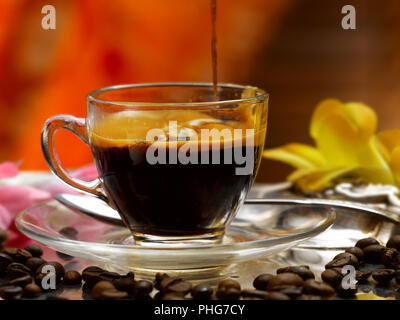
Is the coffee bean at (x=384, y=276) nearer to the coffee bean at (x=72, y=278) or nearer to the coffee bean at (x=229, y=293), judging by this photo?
the coffee bean at (x=229, y=293)

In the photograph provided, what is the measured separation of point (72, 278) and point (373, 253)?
1.48ft

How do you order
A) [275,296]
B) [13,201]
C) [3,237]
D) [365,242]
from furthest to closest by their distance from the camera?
[13,201] < [3,237] < [365,242] < [275,296]

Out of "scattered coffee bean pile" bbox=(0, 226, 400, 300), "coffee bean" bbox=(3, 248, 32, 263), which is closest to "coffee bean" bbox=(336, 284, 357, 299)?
"scattered coffee bean pile" bbox=(0, 226, 400, 300)

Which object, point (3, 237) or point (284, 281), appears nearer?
point (284, 281)

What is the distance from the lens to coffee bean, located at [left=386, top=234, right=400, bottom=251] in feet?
3.39

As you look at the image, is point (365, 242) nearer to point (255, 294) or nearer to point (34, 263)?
point (255, 294)

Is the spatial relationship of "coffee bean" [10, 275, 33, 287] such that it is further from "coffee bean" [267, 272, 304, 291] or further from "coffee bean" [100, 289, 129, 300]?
"coffee bean" [267, 272, 304, 291]

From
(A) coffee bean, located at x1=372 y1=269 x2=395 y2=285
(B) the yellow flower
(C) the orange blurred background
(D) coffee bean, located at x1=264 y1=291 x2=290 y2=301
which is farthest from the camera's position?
(C) the orange blurred background

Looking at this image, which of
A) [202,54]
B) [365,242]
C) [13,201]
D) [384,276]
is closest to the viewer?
[384,276]

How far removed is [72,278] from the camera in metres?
0.90

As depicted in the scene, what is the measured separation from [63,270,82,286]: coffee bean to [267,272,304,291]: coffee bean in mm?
265

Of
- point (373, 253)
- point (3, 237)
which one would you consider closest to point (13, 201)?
point (3, 237)

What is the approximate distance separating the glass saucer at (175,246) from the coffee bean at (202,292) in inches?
1.4
